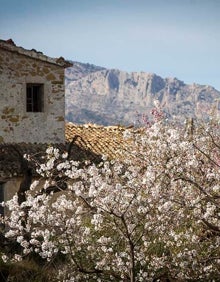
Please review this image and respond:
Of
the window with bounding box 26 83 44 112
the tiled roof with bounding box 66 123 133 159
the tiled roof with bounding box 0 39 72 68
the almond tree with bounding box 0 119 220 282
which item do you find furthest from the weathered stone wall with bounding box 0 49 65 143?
the almond tree with bounding box 0 119 220 282

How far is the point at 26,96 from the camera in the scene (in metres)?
23.7

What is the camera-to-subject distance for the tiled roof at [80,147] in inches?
866

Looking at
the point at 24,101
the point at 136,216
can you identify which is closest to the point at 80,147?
the point at 24,101

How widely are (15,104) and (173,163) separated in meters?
12.0

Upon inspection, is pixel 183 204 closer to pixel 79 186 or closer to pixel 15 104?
pixel 79 186

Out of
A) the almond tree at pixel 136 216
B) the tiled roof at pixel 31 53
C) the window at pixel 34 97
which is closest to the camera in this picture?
the almond tree at pixel 136 216

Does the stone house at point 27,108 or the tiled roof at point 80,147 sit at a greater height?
the stone house at point 27,108

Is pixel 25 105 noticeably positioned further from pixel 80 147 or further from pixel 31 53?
pixel 80 147

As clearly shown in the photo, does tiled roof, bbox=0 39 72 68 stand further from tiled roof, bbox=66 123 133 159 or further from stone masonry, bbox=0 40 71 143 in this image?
tiled roof, bbox=66 123 133 159

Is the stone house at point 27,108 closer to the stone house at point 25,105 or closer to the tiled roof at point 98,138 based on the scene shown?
the stone house at point 25,105

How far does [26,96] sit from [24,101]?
0.40 meters

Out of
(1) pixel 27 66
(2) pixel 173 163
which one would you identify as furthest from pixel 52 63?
(2) pixel 173 163

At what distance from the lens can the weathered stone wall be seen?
902 inches

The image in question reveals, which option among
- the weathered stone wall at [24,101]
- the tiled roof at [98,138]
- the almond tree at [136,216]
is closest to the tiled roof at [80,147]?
the tiled roof at [98,138]
